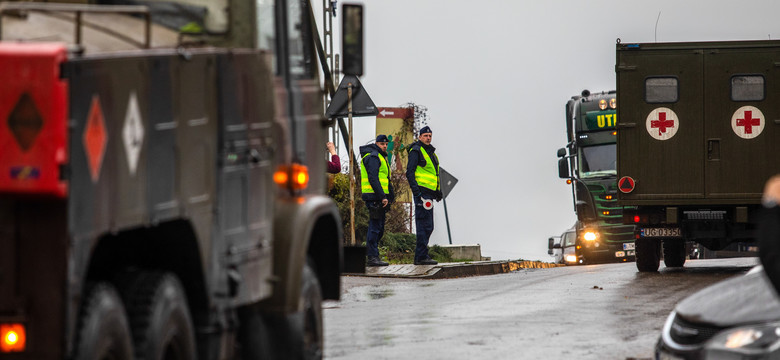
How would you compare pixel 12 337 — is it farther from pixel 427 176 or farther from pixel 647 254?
pixel 647 254

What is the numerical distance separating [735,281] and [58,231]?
4.10 meters

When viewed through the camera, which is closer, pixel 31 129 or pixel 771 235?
pixel 31 129

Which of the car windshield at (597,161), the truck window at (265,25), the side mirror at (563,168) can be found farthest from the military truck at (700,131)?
the truck window at (265,25)

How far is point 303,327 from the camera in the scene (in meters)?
7.19

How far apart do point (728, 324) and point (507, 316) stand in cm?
631

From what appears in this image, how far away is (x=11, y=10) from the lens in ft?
16.2

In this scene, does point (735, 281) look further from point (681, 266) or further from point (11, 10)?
point (681, 266)

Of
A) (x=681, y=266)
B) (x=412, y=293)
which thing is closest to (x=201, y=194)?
(x=412, y=293)

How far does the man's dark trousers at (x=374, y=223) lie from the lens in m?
19.5

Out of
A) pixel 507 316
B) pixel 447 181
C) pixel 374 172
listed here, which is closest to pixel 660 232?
pixel 374 172

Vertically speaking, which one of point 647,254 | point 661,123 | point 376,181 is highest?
point 661,123

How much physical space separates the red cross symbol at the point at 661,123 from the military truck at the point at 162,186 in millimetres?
11533

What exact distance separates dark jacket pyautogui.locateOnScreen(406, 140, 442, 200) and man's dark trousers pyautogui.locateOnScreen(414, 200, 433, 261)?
0.56 ft

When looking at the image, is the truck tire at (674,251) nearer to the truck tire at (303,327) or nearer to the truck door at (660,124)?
the truck door at (660,124)
